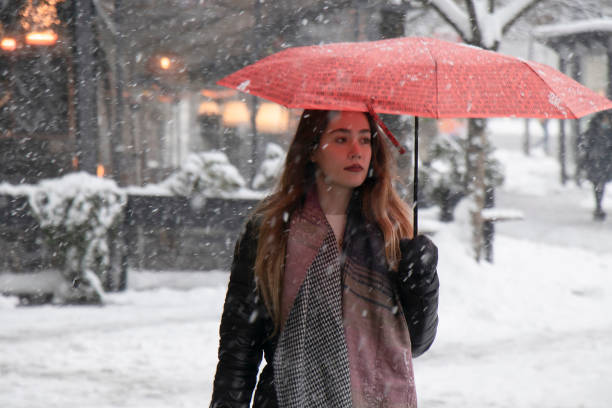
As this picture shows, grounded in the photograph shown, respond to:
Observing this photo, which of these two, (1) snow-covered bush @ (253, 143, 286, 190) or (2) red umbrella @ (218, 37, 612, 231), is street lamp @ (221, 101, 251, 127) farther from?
(2) red umbrella @ (218, 37, 612, 231)

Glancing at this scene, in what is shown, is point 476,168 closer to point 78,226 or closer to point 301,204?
point 78,226

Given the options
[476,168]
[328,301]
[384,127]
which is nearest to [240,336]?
[328,301]

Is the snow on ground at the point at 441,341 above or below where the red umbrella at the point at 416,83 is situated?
below

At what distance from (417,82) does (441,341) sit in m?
4.96

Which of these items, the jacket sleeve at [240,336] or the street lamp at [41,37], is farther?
the street lamp at [41,37]

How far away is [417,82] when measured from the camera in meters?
2.24

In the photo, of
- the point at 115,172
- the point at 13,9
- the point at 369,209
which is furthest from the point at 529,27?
the point at 369,209

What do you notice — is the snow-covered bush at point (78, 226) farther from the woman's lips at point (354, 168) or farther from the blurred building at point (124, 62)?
the woman's lips at point (354, 168)

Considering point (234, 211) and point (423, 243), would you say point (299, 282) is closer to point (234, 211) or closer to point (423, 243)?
point (423, 243)

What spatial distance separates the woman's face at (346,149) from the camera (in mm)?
2283

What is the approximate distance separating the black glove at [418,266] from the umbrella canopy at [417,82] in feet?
1.33

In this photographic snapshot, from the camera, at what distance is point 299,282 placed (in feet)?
7.38

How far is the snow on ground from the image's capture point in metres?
5.31

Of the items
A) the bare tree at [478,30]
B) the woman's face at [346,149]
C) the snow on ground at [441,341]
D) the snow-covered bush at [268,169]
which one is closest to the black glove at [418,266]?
Result: the woman's face at [346,149]
